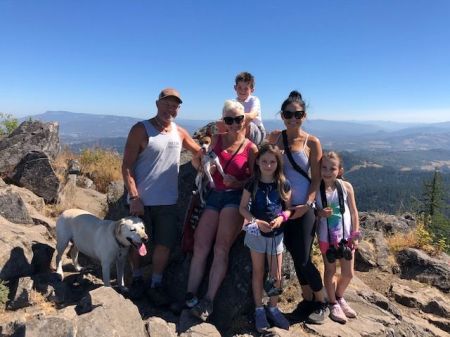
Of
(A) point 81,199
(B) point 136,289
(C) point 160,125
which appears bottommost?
(B) point 136,289

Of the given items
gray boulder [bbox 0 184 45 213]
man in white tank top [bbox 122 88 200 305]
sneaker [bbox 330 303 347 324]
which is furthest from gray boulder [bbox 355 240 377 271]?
gray boulder [bbox 0 184 45 213]

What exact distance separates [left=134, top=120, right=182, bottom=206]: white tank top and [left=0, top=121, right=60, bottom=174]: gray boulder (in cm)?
615

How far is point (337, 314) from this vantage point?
5.32 m

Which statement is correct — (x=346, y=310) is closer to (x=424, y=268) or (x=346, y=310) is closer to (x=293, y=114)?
(x=293, y=114)

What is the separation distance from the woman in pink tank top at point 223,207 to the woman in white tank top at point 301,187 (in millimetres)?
575

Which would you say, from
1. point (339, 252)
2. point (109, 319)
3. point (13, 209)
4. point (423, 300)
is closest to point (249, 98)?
point (339, 252)

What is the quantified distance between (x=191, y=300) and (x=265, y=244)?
1293 millimetres

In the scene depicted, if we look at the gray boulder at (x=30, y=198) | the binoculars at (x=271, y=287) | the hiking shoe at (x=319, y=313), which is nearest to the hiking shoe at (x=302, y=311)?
the hiking shoe at (x=319, y=313)

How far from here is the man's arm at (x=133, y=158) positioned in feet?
17.5

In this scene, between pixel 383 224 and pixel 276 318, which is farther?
pixel 383 224

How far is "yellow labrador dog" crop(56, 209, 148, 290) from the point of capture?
17.4 feet

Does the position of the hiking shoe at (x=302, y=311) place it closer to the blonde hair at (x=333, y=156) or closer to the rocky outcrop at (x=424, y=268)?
the blonde hair at (x=333, y=156)

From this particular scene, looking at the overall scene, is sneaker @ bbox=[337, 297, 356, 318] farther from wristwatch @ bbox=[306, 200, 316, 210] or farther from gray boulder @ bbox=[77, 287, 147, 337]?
gray boulder @ bbox=[77, 287, 147, 337]

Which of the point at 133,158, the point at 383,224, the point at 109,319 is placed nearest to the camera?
the point at 109,319
